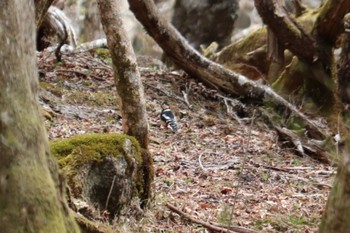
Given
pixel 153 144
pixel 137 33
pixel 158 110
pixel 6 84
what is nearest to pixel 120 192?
pixel 6 84

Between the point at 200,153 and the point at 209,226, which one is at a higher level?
the point at 200,153

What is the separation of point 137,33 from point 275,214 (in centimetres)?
2368

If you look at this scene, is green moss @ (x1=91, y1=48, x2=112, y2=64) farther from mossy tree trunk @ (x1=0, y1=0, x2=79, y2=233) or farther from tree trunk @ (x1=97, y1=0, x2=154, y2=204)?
mossy tree trunk @ (x1=0, y1=0, x2=79, y2=233)

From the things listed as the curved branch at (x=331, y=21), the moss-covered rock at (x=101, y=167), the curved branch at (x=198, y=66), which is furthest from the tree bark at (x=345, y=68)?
the moss-covered rock at (x=101, y=167)

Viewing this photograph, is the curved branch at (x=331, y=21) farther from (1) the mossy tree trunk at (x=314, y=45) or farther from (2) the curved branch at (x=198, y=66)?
(2) the curved branch at (x=198, y=66)

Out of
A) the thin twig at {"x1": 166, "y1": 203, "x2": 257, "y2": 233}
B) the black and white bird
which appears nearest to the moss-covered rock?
the thin twig at {"x1": 166, "y1": 203, "x2": 257, "y2": 233}

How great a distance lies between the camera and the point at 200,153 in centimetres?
813

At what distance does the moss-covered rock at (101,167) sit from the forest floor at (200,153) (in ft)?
0.86

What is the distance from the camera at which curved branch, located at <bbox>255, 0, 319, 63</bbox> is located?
1070 centimetres

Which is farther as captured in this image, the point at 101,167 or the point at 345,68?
the point at 345,68

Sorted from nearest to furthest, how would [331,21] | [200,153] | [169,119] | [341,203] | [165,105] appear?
[341,203] < [200,153] < [169,119] < [165,105] < [331,21]

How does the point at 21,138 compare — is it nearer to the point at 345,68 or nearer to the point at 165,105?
the point at 165,105

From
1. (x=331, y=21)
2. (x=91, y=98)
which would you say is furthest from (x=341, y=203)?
(x=331, y=21)

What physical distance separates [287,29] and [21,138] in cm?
867
